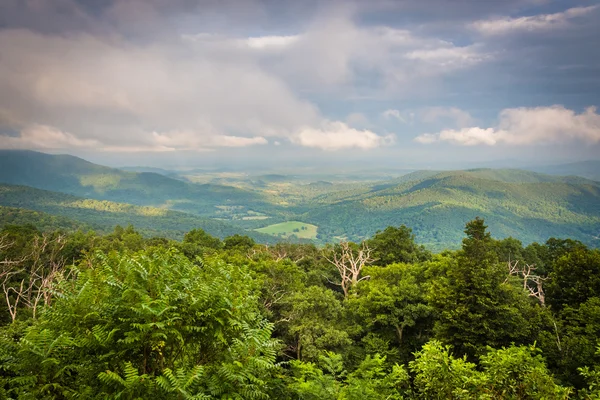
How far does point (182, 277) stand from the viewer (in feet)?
23.9

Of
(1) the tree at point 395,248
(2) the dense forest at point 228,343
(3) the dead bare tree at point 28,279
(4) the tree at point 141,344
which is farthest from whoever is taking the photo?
(1) the tree at point 395,248

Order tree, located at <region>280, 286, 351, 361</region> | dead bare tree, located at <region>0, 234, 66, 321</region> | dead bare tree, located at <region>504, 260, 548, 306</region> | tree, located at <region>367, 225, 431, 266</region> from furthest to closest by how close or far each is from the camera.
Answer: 1. tree, located at <region>367, 225, 431, 266</region>
2. dead bare tree, located at <region>504, 260, 548, 306</region>
3. dead bare tree, located at <region>0, 234, 66, 321</region>
4. tree, located at <region>280, 286, 351, 361</region>

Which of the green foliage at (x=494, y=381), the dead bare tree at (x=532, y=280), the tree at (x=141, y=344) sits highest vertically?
the tree at (x=141, y=344)

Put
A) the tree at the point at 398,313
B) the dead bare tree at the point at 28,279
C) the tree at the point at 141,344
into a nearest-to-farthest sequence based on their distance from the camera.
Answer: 1. the tree at the point at 141,344
2. the dead bare tree at the point at 28,279
3. the tree at the point at 398,313


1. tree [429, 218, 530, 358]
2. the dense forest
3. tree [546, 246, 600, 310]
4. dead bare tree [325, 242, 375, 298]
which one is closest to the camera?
the dense forest

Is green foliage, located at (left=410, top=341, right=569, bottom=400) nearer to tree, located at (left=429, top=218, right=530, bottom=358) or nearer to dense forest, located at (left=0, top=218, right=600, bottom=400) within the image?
dense forest, located at (left=0, top=218, right=600, bottom=400)

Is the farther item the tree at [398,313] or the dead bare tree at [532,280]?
the dead bare tree at [532,280]

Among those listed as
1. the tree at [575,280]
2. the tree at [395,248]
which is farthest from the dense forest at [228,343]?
the tree at [395,248]

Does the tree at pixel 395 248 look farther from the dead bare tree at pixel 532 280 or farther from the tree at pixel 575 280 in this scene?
the tree at pixel 575 280

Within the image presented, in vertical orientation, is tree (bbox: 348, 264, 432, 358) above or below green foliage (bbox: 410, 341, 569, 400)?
below

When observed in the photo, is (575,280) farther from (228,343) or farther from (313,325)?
(228,343)

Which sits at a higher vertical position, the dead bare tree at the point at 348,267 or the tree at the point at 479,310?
the tree at the point at 479,310

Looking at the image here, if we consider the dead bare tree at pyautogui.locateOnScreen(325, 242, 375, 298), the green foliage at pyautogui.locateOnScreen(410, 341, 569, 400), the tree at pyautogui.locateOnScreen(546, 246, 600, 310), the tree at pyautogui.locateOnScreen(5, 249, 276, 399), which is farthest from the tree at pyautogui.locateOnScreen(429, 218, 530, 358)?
the tree at pyautogui.locateOnScreen(5, 249, 276, 399)

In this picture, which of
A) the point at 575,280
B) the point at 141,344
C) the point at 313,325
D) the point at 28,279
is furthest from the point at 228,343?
the point at 28,279
